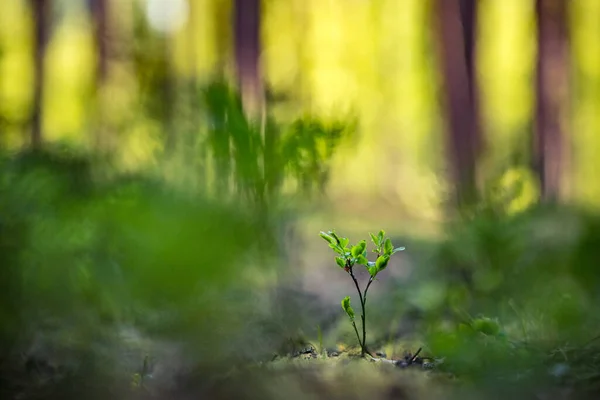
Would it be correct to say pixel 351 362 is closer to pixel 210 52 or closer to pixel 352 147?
pixel 352 147

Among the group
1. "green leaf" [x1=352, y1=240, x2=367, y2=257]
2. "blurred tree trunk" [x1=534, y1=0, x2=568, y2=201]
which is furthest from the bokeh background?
"blurred tree trunk" [x1=534, y1=0, x2=568, y2=201]

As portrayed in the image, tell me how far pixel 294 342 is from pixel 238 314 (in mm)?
325

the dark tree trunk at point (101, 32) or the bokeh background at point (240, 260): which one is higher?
the dark tree trunk at point (101, 32)

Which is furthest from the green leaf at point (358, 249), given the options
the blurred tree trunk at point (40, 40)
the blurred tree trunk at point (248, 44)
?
the blurred tree trunk at point (40, 40)

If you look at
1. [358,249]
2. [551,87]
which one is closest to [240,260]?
[358,249]

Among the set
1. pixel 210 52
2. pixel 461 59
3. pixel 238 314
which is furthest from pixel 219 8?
pixel 238 314

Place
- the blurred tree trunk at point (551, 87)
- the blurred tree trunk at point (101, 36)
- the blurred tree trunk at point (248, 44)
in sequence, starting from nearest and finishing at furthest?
the blurred tree trunk at point (248, 44) < the blurred tree trunk at point (551, 87) < the blurred tree trunk at point (101, 36)

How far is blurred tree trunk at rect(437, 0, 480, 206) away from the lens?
582 cm

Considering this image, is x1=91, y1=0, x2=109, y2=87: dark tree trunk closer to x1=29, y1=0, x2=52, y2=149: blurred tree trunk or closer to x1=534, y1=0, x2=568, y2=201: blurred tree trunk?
x1=29, y1=0, x2=52, y2=149: blurred tree trunk

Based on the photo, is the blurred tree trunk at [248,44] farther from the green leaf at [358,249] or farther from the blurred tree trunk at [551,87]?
the green leaf at [358,249]

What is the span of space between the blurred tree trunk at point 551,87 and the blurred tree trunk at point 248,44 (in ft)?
12.1

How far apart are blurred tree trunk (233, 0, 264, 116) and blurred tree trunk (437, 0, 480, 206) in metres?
2.22

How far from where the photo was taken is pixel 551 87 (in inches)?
269

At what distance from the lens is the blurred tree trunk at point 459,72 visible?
5820 mm
